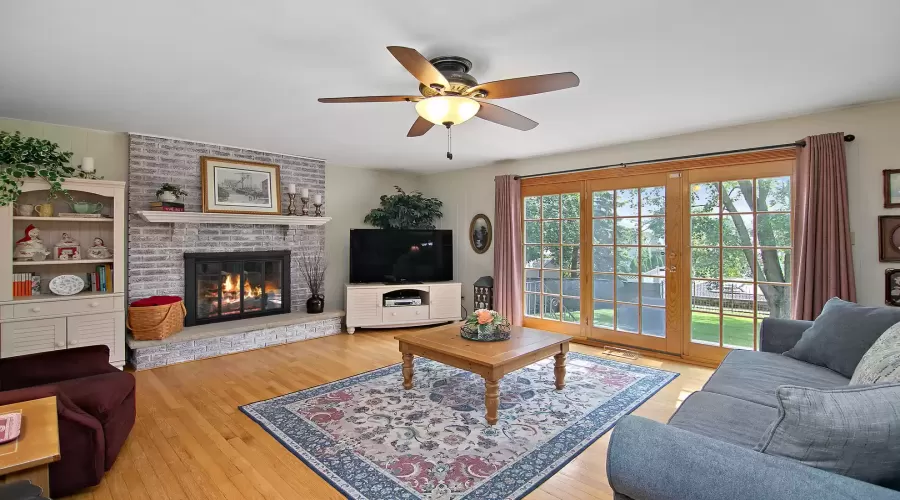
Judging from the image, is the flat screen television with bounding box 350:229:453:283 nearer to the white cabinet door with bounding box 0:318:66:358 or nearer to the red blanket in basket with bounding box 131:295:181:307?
the red blanket in basket with bounding box 131:295:181:307

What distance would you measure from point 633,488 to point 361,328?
15.6 feet

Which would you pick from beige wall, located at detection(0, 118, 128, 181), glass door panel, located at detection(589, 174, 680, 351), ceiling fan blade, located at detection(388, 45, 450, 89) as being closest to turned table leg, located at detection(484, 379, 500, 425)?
ceiling fan blade, located at detection(388, 45, 450, 89)

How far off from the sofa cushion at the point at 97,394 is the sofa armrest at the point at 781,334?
387 cm

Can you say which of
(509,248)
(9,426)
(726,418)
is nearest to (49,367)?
(9,426)

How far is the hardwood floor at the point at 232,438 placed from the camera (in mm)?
2039

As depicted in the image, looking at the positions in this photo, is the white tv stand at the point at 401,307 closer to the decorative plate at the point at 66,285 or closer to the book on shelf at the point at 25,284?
the decorative plate at the point at 66,285

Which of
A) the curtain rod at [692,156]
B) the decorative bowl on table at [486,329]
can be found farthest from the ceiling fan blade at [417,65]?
the curtain rod at [692,156]

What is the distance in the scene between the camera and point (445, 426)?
2.68 m

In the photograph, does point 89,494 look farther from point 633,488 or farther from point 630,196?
point 630,196

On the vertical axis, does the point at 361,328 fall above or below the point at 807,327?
below

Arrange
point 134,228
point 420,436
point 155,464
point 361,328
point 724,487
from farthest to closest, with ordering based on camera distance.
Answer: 1. point 361,328
2. point 134,228
3. point 420,436
4. point 155,464
5. point 724,487

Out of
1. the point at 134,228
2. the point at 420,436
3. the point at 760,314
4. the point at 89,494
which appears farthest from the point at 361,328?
the point at 760,314

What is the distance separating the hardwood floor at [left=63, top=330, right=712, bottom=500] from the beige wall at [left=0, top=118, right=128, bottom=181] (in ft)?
6.44

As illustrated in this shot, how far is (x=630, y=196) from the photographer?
14.7ft
